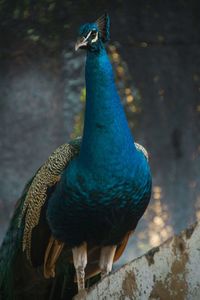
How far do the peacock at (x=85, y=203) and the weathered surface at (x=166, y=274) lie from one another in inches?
42.0

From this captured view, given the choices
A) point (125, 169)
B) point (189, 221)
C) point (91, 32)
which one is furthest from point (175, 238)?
point (189, 221)

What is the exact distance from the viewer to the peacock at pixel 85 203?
186 inches

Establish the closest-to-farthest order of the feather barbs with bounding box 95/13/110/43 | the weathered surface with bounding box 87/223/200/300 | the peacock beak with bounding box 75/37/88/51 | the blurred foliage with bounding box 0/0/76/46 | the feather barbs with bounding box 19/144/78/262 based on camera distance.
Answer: the weathered surface with bounding box 87/223/200/300 → the peacock beak with bounding box 75/37/88/51 → the feather barbs with bounding box 95/13/110/43 → the feather barbs with bounding box 19/144/78/262 → the blurred foliage with bounding box 0/0/76/46

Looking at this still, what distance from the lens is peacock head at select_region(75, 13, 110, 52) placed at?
15.5ft

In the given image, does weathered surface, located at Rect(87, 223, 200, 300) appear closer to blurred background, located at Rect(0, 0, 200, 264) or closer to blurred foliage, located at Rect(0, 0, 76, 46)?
blurred background, located at Rect(0, 0, 200, 264)

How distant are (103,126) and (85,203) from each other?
1.30 feet

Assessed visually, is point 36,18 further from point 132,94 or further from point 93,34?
point 93,34

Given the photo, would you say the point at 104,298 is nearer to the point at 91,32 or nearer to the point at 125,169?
the point at 125,169

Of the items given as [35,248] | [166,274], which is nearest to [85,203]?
[35,248]

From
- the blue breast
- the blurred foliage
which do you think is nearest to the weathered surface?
the blue breast

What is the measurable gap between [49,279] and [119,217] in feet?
2.14

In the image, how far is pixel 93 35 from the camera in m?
4.76

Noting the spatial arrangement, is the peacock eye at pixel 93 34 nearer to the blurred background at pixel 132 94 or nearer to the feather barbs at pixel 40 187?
the feather barbs at pixel 40 187

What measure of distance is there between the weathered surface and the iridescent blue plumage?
1.07m
